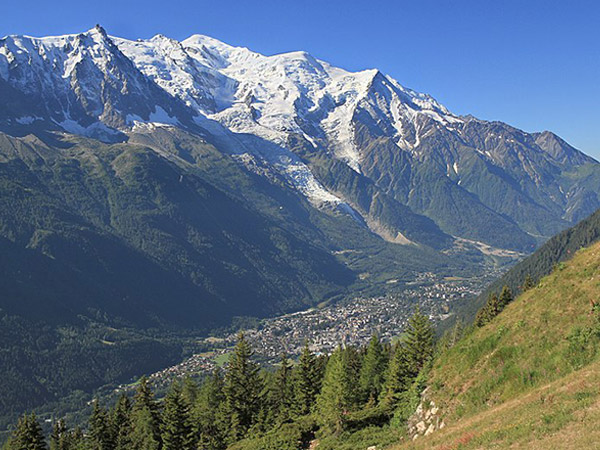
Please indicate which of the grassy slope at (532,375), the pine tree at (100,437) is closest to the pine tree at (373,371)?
the grassy slope at (532,375)

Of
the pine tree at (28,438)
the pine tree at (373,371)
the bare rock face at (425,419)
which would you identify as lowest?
the pine tree at (373,371)

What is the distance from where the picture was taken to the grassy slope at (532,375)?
2766 cm

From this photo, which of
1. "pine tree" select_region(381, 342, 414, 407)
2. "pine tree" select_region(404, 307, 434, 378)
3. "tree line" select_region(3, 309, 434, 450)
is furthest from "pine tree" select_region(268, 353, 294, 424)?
"pine tree" select_region(404, 307, 434, 378)

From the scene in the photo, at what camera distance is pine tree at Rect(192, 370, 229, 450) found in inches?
2985

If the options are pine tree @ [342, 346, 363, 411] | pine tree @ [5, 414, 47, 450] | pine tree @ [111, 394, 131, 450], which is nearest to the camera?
pine tree @ [342, 346, 363, 411]

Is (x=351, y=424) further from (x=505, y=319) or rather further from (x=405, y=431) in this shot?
(x=505, y=319)

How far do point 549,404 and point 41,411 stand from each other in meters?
212

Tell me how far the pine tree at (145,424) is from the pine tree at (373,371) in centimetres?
3347

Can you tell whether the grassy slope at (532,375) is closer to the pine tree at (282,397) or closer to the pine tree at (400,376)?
the pine tree at (400,376)

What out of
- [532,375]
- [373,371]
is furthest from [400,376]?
[532,375]

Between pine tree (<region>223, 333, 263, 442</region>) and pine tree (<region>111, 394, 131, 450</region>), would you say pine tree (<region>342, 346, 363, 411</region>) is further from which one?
pine tree (<region>111, 394, 131, 450</region>)

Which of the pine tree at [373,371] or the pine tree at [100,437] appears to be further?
the pine tree at [100,437]

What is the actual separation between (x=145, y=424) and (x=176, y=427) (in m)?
8.46

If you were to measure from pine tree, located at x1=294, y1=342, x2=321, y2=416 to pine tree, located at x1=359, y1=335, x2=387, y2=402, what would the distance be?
7421 millimetres
